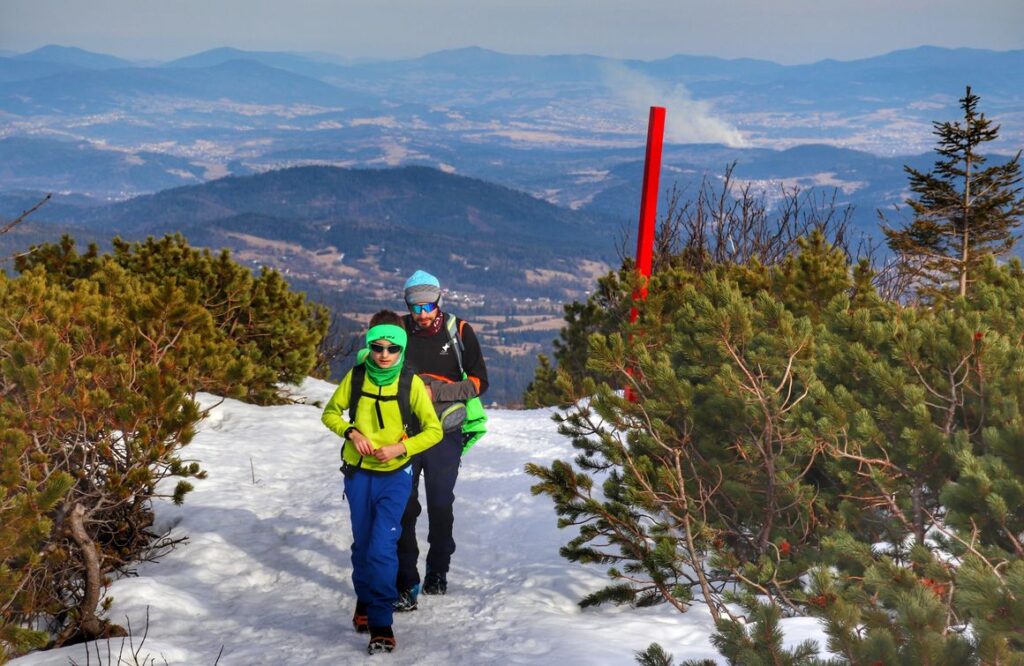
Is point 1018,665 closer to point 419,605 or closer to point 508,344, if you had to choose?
point 419,605

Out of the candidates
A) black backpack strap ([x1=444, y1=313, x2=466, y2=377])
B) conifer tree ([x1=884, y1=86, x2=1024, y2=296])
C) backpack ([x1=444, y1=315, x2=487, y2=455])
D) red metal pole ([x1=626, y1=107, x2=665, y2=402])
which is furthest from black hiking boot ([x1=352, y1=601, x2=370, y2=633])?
conifer tree ([x1=884, y1=86, x2=1024, y2=296])

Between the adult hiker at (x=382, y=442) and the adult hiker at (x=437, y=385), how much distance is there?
296 mm

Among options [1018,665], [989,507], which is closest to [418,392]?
[989,507]

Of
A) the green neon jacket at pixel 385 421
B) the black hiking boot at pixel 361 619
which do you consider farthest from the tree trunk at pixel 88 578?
the green neon jacket at pixel 385 421

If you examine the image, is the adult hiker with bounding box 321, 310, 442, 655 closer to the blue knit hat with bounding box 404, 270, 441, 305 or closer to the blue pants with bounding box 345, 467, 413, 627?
the blue pants with bounding box 345, 467, 413, 627

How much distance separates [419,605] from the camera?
19.2ft

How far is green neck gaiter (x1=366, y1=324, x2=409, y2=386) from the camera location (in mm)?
4914

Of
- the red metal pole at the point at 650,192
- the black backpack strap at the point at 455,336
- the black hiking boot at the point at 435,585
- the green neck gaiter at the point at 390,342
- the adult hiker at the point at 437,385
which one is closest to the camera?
the green neck gaiter at the point at 390,342

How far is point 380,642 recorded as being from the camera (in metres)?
5.03

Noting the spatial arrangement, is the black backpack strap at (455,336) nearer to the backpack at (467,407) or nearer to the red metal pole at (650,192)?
the backpack at (467,407)

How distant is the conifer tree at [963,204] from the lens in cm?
1491

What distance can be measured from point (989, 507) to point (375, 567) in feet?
10.2

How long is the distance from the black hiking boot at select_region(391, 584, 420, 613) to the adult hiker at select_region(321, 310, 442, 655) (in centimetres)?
46

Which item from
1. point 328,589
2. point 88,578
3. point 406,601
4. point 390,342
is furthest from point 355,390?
point 88,578
